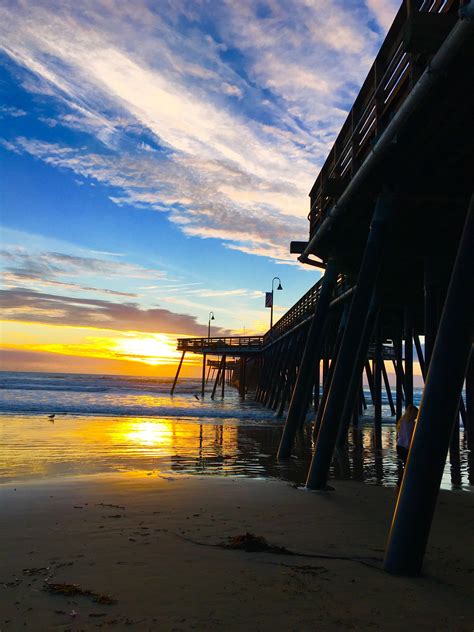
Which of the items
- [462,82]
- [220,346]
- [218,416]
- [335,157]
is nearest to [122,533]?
[462,82]

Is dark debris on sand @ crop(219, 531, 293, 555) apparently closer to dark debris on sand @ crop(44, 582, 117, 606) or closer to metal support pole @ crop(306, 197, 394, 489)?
dark debris on sand @ crop(44, 582, 117, 606)

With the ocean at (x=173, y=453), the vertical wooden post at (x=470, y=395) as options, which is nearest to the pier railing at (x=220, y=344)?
the ocean at (x=173, y=453)

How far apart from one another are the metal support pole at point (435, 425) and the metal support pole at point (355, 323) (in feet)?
9.42

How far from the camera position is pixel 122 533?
5090mm

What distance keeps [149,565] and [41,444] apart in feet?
37.9

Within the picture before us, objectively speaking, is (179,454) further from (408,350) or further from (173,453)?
(408,350)

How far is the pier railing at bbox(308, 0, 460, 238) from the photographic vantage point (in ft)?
15.7

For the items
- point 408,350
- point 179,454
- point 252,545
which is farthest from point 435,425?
point 408,350

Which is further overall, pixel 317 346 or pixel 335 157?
pixel 317 346

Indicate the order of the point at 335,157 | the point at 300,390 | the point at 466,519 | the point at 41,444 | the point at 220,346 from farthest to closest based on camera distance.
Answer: the point at 220,346 < the point at 41,444 < the point at 300,390 < the point at 335,157 < the point at 466,519

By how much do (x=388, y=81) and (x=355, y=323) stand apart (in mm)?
3344

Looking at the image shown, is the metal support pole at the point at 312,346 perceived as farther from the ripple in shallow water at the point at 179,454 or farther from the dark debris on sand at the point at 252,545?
the dark debris on sand at the point at 252,545

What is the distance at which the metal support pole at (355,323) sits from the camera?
7168 mm

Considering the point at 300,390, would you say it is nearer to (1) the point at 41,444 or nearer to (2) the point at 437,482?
(2) the point at 437,482
